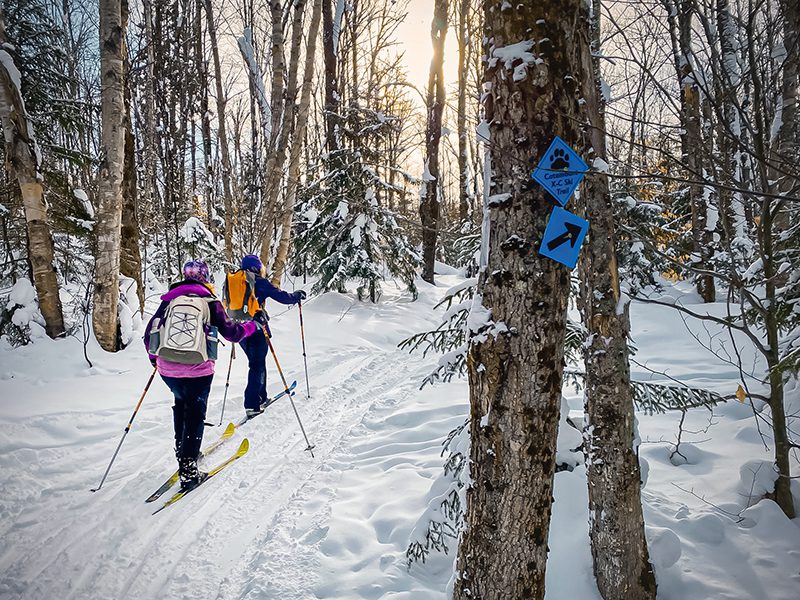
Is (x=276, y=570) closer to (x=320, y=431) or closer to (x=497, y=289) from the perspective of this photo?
(x=320, y=431)

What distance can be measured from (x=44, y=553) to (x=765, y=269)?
5770 millimetres

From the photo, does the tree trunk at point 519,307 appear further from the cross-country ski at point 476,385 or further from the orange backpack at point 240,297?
the orange backpack at point 240,297

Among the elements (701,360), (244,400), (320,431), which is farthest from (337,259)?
(701,360)

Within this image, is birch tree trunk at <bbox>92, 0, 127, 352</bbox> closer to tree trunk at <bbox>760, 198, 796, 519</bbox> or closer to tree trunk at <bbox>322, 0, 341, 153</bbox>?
tree trunk at <bbox>322, 0, 341, 153</bbox>

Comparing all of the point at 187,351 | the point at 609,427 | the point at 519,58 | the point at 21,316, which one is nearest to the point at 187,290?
the point at 187,351

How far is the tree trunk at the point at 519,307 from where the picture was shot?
5.31 ft

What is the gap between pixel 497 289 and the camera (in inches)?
68.8

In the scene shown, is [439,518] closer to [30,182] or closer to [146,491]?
[146,491]

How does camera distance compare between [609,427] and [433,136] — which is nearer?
[609,427]

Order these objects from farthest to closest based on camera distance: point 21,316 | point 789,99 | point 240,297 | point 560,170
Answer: point 21,316 < point 240,297 < point 789,99 < point 560,170

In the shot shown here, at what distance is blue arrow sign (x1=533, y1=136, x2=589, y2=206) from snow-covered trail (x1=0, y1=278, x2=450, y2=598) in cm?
296

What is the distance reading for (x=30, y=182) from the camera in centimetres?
662

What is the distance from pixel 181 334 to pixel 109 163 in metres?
4.40

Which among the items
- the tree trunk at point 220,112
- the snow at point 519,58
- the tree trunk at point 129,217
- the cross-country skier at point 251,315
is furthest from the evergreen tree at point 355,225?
the snow at point 519,58
